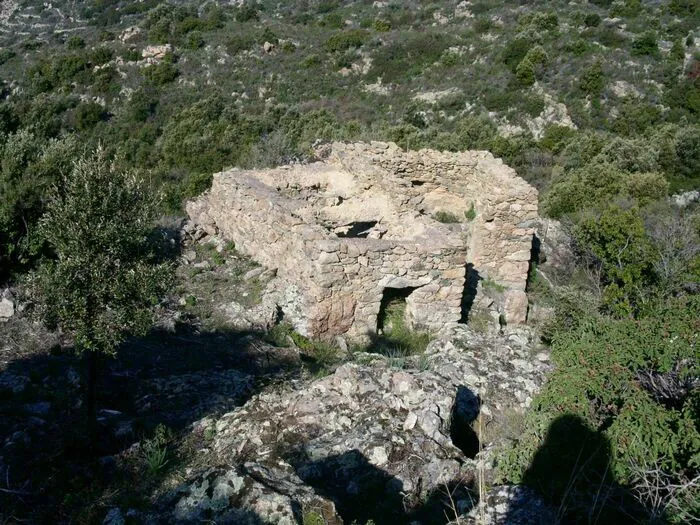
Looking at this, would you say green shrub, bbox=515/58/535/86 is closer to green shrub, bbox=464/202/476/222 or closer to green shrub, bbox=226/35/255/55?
green shrub, bbox=464/202/476/222

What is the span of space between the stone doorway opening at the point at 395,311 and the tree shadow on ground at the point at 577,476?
462 centimetres

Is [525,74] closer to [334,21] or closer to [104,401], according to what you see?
[334,21]

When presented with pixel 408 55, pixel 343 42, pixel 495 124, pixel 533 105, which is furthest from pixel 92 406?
pixel 343 42

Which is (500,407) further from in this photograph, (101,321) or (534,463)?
(101,321)

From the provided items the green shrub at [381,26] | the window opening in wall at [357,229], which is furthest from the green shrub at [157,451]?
the green shrub at [381,26]

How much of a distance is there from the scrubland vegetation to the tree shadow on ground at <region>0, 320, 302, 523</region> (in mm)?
990

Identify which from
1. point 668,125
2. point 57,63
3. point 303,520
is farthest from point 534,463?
point 57,63

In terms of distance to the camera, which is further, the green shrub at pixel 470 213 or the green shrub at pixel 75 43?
the green shrub at pixel 75 43

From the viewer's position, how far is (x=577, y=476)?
3754 millimetres

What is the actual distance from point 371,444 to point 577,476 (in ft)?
6.17

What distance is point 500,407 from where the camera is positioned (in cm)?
630

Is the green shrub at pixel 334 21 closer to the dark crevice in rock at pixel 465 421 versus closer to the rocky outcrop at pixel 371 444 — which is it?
the rocky outcrop at pixel 371 444

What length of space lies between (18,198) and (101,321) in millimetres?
7340

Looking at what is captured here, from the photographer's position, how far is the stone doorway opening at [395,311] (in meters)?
8.86
